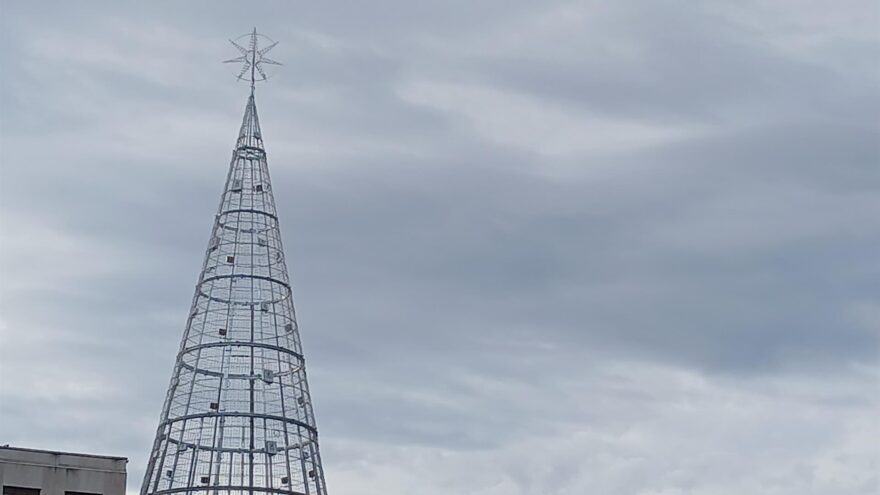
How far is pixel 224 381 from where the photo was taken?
9269cm

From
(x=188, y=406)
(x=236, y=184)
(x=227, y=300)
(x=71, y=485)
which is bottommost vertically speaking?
(x=71, y=485)

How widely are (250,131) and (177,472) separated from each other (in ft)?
73.7

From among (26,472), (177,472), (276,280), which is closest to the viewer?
(26,472)

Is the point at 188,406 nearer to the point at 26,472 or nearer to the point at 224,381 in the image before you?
the point at 224,381

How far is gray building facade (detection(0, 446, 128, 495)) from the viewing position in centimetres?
8275

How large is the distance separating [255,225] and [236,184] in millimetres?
2864

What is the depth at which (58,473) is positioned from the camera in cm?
8381

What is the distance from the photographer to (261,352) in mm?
93875

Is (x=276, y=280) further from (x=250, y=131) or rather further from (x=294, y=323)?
(x=250, y=131)

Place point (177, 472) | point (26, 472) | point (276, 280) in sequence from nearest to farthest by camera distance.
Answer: point (26, 472) < point (177, 472) < point (276, 280)

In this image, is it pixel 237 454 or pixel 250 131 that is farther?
pixel 250 131

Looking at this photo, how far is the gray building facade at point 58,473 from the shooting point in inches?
3258

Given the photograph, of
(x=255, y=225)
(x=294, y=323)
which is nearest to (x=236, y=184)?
(x=255, y=225)

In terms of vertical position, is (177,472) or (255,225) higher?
(255,225)
